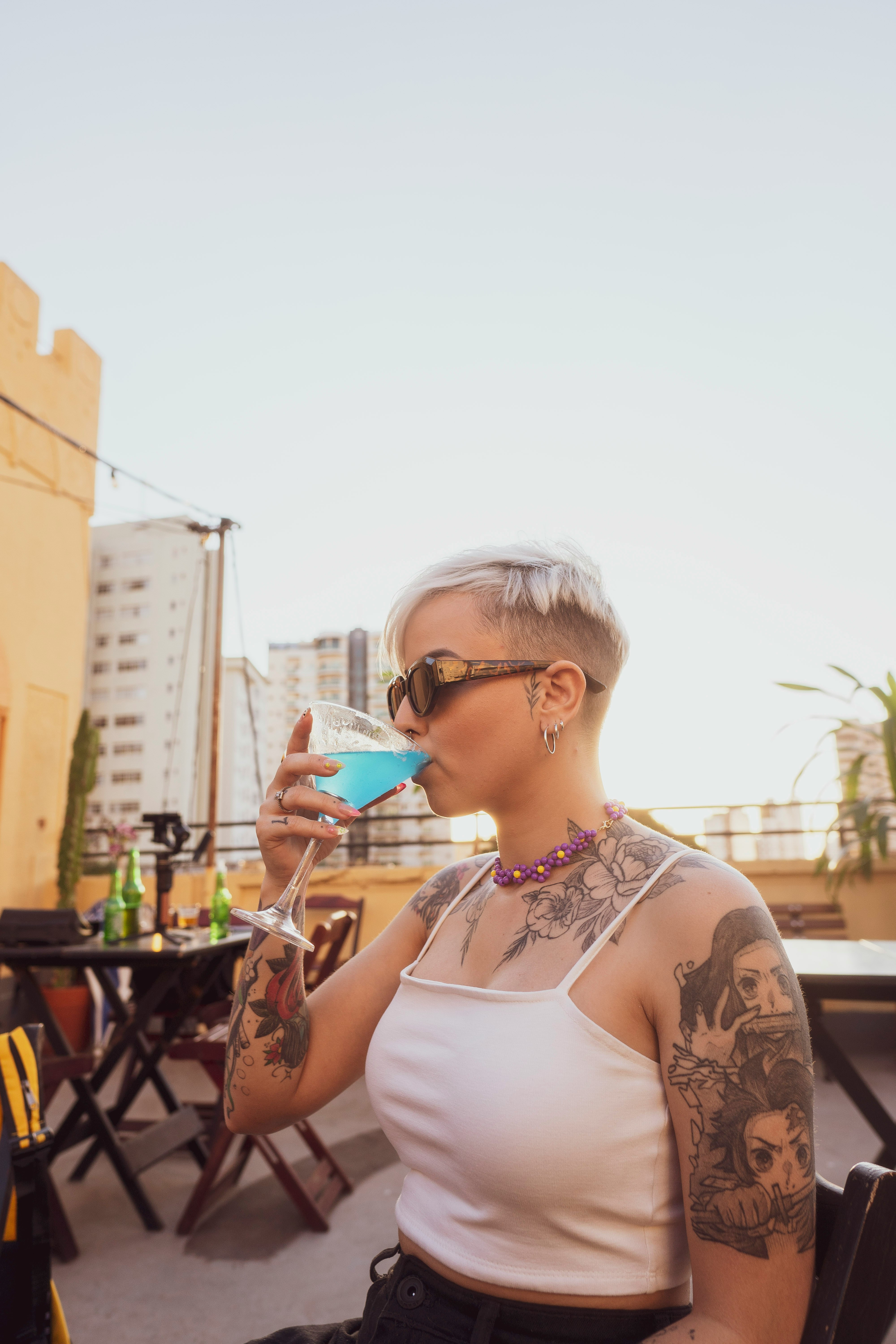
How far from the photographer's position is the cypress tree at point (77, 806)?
7699 mm

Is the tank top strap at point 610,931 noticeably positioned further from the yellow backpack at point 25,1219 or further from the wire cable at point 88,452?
the wire cable at point 88,452

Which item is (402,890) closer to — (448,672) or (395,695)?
(395,695)

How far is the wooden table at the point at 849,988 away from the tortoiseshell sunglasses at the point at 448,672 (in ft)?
4.47

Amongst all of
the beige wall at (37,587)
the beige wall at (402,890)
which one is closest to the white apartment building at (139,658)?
the beige wall at (37,587)

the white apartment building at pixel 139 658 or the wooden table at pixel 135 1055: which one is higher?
the white apartment building at pixel 139 658

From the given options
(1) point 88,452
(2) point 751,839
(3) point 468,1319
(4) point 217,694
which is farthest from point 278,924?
(4) point 217,694

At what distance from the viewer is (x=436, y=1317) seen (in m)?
0.86

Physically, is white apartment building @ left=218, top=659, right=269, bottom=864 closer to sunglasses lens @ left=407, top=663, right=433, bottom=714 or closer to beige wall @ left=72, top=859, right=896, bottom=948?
beige wall @ left=72, top=859, right=896, bottom=948

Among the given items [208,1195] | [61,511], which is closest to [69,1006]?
[208,1195]

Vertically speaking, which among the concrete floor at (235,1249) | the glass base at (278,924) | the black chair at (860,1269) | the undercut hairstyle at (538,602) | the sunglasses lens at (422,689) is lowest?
the concrete floor at (235,1249)

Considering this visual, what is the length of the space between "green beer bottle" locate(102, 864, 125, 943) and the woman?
2.84m

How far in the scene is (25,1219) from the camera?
1265mm

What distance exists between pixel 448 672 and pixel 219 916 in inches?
138

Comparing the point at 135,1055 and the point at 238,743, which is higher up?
the point at 238,743
